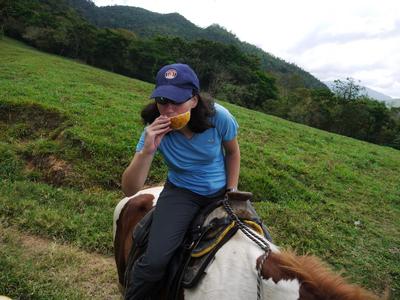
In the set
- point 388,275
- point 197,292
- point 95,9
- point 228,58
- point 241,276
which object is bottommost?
point 388,275

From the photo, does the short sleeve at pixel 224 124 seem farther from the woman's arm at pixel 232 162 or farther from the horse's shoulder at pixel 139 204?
the horse's shoulder at pixel 139 204

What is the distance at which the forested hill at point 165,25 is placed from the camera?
104200mm

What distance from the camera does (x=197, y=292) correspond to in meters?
2.36

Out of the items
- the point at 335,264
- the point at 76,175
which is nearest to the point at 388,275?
the point at 335,264

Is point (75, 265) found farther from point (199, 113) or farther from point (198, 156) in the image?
point (199, 113)

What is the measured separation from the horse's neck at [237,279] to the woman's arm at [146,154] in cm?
75

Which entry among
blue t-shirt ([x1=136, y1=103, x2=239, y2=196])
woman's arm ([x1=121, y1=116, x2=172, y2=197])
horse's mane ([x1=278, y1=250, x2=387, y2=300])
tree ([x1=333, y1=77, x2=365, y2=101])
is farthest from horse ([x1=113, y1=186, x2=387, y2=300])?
tree ([x1=333, y1=77, x2=365, y2=101])

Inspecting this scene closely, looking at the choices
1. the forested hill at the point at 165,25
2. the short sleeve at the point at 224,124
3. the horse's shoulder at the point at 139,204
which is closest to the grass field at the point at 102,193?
the horse's shoulder at the point at 139,204

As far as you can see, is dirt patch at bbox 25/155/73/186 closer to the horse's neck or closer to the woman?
the woman

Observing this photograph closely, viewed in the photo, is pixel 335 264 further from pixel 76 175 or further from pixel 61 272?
pixel 76 175

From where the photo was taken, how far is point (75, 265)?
438 centimetres

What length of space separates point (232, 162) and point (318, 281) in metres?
1.21

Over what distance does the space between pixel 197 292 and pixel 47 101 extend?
29.8 ft

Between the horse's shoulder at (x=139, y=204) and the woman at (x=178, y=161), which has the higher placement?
the woman at (x=178, y=161)
